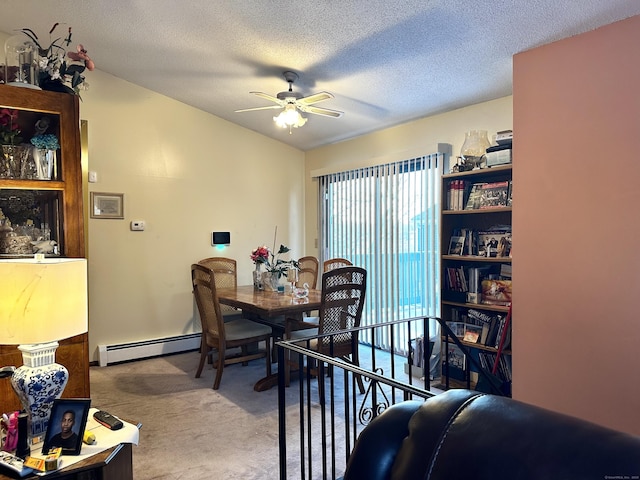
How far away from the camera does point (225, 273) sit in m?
4.80

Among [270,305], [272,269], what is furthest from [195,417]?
[272,269]

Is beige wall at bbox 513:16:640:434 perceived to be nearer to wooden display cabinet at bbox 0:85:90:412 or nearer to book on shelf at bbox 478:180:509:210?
book on shelf at bbox 478:180:509:210

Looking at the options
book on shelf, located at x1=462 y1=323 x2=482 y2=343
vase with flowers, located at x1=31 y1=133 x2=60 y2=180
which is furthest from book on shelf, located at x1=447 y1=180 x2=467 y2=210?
vase with flowers, located at x1=31 y1=133 x2=60 y2=180

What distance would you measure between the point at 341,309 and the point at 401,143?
207 cm

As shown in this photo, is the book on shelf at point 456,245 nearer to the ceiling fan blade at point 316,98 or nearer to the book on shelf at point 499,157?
the book on shelf at point 499,157

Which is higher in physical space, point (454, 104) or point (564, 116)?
point (454, 104)

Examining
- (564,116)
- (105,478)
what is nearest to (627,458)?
(105,478)

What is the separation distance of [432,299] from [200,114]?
3.33 meters

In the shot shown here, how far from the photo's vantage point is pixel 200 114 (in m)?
4.84

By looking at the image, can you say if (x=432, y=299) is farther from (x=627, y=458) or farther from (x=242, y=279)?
(x=627, y=458)

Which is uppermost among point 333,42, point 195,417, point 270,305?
point 333,42

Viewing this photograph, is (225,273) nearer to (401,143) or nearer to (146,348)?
(146,348)

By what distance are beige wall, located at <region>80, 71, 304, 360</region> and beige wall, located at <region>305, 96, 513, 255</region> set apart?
55 cm

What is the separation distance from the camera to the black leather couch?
69cm
